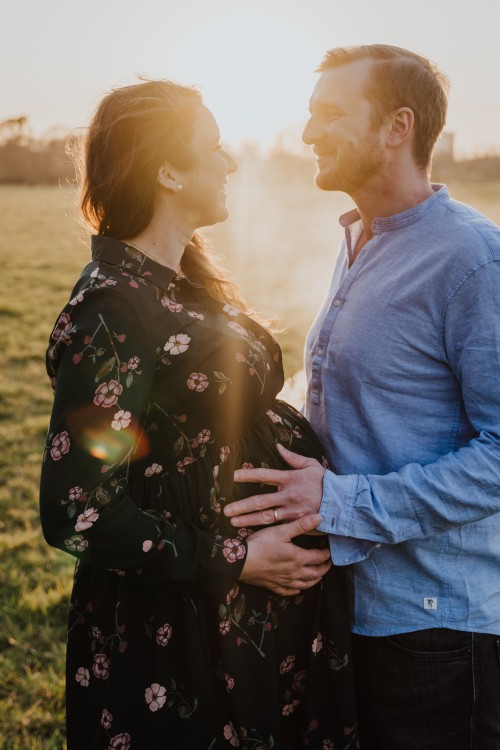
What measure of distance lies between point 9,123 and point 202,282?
98.8 ft

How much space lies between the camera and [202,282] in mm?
2543

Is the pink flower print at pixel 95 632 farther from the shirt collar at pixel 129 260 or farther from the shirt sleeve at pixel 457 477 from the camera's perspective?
the shirt collar at pixel 129 260

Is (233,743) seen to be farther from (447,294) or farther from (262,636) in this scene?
(447,294)

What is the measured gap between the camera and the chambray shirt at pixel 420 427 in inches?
75.5

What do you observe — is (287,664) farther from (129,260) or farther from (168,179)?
(168,179)

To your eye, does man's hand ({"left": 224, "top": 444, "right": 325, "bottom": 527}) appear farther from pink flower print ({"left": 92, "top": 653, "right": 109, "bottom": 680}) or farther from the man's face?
the man's face

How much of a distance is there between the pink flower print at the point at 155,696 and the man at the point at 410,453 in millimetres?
561

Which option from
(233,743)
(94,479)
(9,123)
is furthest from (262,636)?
(9,123)

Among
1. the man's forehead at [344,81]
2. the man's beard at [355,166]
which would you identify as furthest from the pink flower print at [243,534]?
the man's forehead at [344,81]

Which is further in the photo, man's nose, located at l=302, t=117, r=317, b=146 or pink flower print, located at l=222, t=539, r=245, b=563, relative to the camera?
man's nose, located at l=302, t=117, r=317, b=146

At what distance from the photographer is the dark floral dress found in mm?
1764

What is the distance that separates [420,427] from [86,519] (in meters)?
1.07

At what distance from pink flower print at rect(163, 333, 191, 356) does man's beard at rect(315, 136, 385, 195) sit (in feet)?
2.94

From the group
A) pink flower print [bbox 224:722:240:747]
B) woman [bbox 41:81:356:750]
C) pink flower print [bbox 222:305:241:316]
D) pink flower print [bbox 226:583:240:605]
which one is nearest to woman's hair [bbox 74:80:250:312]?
woman [bbox 41:81:356:750]
